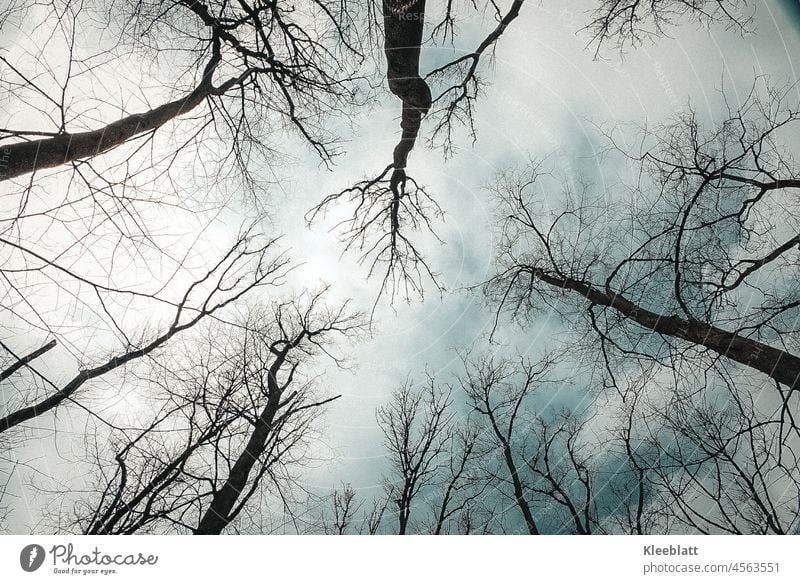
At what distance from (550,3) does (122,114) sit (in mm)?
3454

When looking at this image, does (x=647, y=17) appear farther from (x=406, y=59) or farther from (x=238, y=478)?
(x=238, y=478)

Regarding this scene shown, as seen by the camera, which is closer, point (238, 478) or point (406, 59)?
point (406, 59)

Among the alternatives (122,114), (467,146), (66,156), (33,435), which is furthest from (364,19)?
(33,435)

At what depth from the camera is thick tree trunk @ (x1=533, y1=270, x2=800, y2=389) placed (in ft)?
9.82

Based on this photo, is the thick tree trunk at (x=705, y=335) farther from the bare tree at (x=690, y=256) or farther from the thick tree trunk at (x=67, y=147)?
the thick tree trunk at (x=67, y=147)

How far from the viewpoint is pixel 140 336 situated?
119 inches
